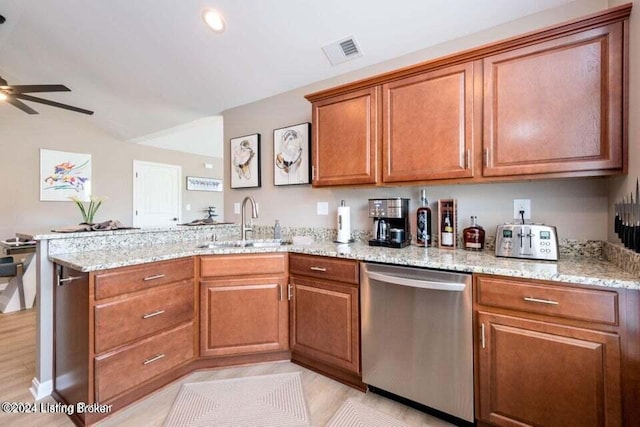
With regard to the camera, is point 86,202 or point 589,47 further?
point 86,202

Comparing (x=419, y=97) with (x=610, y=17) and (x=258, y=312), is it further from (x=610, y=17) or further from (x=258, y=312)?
(x=258, y=312)

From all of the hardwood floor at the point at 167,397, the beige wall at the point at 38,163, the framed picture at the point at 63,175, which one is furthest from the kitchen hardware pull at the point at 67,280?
the framed picture at the point at 63,175

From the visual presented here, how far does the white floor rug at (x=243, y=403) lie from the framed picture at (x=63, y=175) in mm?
4568

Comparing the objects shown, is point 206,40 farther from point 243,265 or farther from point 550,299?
point 550,299

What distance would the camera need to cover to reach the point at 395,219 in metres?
2.03

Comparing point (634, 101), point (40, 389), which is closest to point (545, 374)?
point (634, 101)

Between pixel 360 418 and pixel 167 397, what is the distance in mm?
1168

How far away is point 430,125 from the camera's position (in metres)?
1.72

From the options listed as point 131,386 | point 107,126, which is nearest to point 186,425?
point 131,386

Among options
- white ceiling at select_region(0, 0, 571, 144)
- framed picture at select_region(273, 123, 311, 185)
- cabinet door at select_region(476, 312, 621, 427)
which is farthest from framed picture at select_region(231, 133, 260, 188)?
cabinet door at select_region(476, 312, 621, 427)

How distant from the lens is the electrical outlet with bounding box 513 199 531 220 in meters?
1.70

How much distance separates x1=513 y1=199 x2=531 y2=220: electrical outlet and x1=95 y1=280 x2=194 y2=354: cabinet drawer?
7.16 feet

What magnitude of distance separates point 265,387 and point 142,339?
2.65 feet

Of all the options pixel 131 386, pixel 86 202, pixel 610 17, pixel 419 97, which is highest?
pixel 610 17
